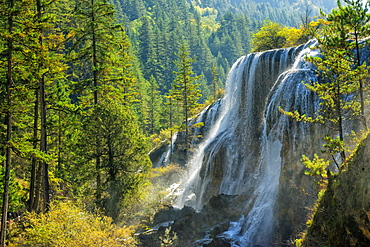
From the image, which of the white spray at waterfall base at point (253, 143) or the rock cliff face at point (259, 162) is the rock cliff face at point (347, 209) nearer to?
the rock cliff face at point (259, 162)

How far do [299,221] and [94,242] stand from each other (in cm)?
1038

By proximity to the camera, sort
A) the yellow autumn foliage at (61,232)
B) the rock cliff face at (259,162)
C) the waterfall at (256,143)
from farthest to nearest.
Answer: the waterfall at (256,143)
the rock cliff face at (259,162)
the yellow autumn foliage at (61,232)

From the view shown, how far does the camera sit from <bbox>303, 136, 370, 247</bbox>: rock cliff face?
7449 millimetres

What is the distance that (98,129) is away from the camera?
55.1 feet

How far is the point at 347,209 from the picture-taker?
8.17 meters

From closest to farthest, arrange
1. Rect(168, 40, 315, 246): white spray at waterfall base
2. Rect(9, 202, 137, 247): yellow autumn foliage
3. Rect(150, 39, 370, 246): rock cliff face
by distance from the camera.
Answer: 1. Rect(9, 202, 137, 247): yellow autumn foliage
2. Rect(150, 39, 370, 246): rock cliff face
3. Rect(168, 40, 315, 246): white spray at waterfall base

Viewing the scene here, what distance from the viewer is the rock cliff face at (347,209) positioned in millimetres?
7449

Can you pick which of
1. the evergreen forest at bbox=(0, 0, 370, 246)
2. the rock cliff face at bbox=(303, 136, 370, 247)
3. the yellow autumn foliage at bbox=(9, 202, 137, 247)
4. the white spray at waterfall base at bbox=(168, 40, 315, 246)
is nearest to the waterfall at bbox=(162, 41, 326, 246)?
the white spray at waterfall base at bbox=(168, 40, 315, 246)

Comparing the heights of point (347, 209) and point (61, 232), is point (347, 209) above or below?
above

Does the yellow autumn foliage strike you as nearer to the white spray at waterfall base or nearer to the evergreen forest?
the evergreen forest

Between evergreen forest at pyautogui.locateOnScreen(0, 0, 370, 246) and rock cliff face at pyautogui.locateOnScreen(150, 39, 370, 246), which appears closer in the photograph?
evergreen forest at pyautogui.locateOnScreen(0, 0, 370, 246)

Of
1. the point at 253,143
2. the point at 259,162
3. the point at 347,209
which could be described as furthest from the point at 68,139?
the point at 347,209

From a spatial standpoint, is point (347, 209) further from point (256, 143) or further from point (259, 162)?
point (256, 143)

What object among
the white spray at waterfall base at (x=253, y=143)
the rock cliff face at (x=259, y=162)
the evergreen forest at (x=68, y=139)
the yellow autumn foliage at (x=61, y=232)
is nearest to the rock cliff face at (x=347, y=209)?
the rock cliff face at (x=259, y=162)
